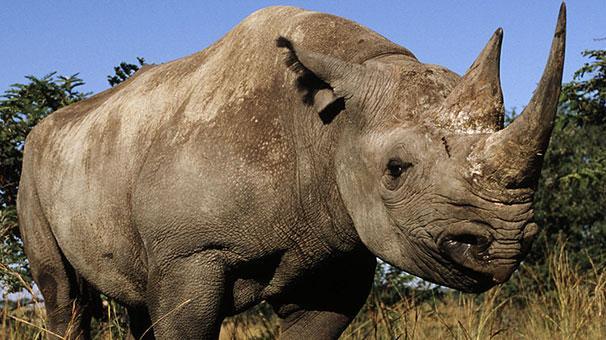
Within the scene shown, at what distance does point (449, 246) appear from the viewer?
3.53 metres

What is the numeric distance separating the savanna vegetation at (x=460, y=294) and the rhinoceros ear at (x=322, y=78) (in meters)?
1.54

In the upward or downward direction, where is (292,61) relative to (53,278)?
upward

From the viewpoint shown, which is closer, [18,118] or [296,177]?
[296,177]

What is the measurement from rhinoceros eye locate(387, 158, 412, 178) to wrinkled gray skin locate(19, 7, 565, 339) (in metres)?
0.01

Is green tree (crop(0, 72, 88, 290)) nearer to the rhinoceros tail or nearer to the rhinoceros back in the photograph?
the rhinoceros back

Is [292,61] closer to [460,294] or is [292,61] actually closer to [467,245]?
[467,245]

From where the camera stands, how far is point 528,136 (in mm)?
3312

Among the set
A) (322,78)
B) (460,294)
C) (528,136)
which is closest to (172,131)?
(322,78)

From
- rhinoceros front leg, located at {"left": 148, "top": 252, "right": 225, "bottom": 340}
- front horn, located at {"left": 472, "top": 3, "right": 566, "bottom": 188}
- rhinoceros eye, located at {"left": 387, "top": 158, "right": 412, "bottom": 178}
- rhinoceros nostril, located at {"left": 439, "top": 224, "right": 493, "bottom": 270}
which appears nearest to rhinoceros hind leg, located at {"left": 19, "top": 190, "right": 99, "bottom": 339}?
rhinoceros front leg, located at {"left": 148, "top": 252, "right": 225, "bottom": 340}

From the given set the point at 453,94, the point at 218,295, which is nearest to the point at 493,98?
the point at 453,94

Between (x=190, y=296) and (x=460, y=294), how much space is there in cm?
315

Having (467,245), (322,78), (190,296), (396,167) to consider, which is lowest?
(190,296)

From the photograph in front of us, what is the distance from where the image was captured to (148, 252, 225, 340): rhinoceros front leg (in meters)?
4.34

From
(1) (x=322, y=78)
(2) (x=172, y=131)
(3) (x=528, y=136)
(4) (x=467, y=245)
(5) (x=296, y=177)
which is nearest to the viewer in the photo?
(3) (x=528, y=136)
